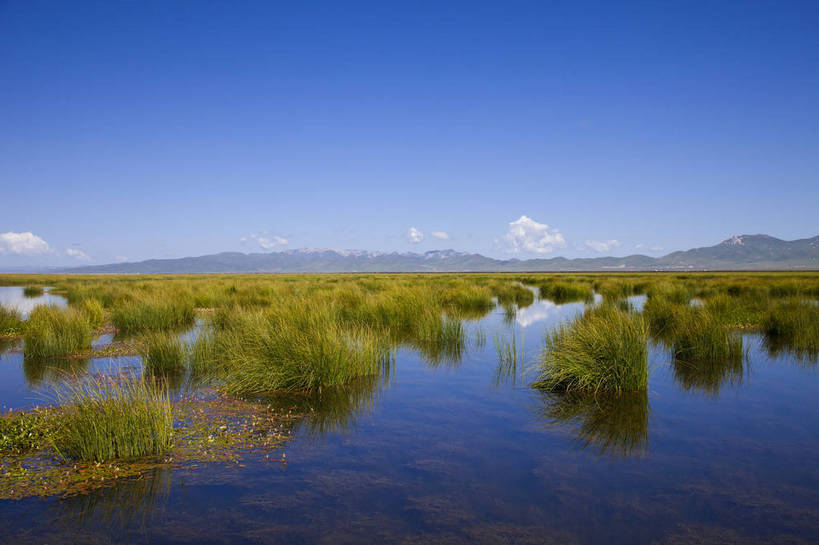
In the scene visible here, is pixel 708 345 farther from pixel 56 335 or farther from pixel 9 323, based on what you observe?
pixel 9 323

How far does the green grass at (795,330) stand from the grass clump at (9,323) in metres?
21.9

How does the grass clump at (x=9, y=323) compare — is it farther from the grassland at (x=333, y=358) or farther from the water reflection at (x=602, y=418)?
the water reflection at (x=602, y=418)

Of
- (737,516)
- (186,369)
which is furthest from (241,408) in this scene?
(737,516)

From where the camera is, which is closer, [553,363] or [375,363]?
[553,363]

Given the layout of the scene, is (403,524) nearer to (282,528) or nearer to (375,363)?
(282,528)

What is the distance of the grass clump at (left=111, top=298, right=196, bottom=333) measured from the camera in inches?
688

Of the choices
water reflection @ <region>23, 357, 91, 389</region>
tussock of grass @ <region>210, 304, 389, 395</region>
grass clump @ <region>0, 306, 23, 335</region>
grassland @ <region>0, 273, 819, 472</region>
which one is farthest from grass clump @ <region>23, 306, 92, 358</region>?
tussock of grass @ <region>210, 304, 389, 395</region>

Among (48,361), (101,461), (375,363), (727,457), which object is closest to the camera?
(101,461)

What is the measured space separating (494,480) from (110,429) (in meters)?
4.28

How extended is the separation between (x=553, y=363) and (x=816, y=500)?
455 centimetres

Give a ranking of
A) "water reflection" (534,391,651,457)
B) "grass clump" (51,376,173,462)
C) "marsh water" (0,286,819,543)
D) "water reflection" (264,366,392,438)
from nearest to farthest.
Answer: "marsh water" (0,286,819,543) → "grass clump" (51,376,173,462) → "water reflection" (534,391,651,457) → "water reflection" (264,366,392,438)

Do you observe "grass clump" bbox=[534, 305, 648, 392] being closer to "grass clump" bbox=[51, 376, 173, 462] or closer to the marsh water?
the marsh water

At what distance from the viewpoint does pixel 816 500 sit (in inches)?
197

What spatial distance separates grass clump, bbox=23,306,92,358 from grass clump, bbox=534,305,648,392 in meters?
11.4
